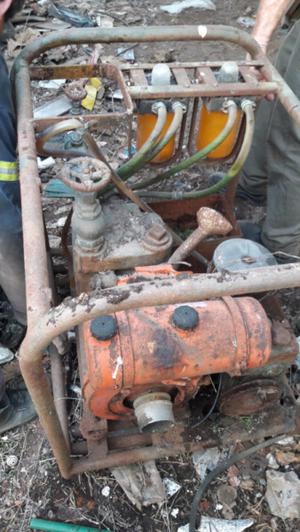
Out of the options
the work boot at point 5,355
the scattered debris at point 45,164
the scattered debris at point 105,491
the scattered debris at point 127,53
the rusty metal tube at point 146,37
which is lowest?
the scattered debris at point 105,491

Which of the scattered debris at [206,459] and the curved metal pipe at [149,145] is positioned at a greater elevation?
the curved metal pipe at [149,145]

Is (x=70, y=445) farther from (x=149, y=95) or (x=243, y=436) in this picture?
(x=149, y=95)

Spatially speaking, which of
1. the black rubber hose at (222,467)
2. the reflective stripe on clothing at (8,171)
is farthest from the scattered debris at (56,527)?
the reflective stripe on clothing at (8,171)

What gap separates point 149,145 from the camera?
77.9 inches

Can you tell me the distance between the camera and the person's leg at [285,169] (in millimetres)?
2805

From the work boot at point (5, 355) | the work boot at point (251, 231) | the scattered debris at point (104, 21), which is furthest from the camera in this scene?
the scattered debris at point (104, 21)

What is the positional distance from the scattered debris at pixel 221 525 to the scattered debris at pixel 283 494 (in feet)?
0.46

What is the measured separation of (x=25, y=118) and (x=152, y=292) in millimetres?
981

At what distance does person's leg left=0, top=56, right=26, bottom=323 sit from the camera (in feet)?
6.45

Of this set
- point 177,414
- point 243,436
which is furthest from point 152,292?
point 243,436

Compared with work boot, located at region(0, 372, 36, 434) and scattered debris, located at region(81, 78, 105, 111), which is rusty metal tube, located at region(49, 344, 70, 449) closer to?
work boot, located at region(0, 372, 36, 434)

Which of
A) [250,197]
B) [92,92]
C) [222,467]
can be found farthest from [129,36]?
[92,92]

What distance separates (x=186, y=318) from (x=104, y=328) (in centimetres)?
28

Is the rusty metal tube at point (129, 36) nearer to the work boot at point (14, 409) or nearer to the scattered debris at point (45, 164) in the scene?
the work boot at point (14, 409)
